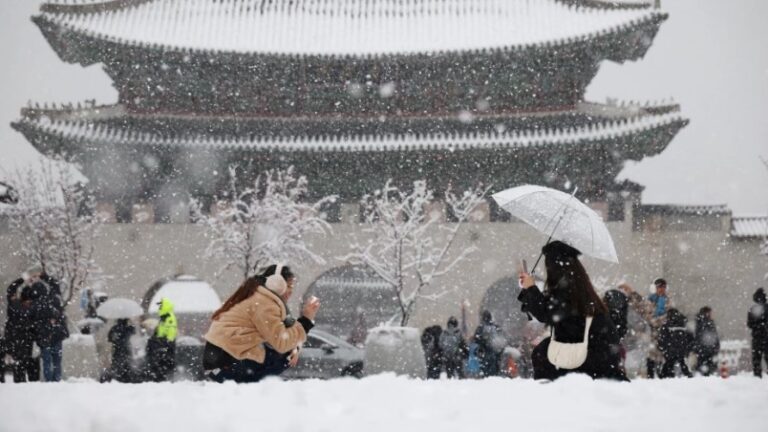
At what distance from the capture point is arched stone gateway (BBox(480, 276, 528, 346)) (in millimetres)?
21734

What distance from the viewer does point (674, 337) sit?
11812 mm

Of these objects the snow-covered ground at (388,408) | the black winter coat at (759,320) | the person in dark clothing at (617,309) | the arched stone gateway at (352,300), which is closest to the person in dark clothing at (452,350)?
the black winter coat at (759,320)

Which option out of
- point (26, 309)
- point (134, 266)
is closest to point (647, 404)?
point (26, 309)

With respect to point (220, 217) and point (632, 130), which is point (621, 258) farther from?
point (220, 217)

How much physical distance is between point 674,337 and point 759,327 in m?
1.23

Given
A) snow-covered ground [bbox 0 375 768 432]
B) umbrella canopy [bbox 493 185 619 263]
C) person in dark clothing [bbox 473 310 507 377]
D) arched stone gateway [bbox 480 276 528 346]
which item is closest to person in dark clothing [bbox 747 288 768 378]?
person in dark clothing [bbox 473 310 507 377]

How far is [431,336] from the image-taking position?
47.0 ft

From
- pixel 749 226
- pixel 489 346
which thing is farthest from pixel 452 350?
pixel 749 226

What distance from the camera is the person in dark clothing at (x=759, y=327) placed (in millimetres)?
11883

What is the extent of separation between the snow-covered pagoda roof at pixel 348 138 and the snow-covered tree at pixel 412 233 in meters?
1.11

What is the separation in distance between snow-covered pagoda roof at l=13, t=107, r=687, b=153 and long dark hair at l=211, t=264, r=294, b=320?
1457cm

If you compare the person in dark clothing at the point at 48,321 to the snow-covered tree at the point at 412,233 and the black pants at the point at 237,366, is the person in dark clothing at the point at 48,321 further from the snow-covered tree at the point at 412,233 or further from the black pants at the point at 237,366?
the snow-covered tree at the point at 412,233

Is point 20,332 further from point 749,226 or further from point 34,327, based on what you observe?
point 749,226

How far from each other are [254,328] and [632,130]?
1602 cm
